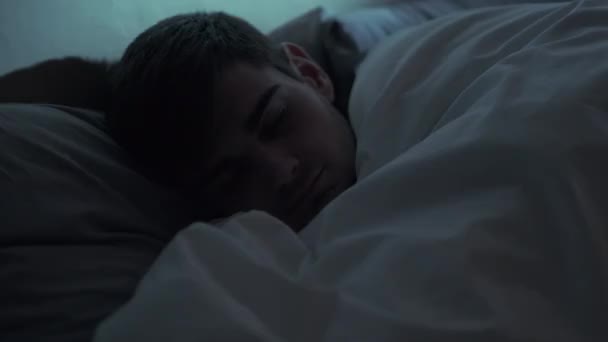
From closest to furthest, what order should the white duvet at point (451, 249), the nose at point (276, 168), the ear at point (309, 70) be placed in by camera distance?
the white duvet at point (451, 249)
the nose at point (276, 168)
the ear at point (309, 70)

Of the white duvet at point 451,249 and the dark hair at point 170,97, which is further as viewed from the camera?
the dark hair at point 170,97

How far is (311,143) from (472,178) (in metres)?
0.30

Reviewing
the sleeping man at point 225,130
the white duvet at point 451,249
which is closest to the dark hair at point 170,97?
the sleeping man at point 225,130

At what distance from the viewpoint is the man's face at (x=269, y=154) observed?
644 millimetres

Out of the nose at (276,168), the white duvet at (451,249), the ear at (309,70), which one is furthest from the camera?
the ear at (309,70)

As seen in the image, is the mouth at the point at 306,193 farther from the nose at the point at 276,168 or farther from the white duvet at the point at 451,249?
the white duvet at the point at 451,249

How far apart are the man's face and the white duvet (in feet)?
0.63

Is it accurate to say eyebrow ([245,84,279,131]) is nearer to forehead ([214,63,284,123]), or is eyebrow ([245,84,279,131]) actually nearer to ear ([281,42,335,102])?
forehead ([214,63,284,123])

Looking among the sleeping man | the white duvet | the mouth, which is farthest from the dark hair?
the white duvet

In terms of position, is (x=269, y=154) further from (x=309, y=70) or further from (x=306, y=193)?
(x=309, y=70)

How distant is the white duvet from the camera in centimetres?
33

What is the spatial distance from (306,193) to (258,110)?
109 mm

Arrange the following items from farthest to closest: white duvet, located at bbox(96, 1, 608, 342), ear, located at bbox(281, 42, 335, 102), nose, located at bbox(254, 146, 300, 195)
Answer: ear, located at bbox(281, 42, 335, 102) → nose, located at bbox(254, 146, 300, 195) → white duvet, located at bbox(96, 1, 608, 342)

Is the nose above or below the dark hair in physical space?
below
